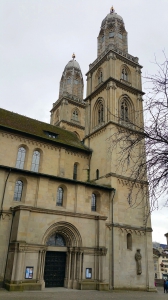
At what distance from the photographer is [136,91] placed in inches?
1233

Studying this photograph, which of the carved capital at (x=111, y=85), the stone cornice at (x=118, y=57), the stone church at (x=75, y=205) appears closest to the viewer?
the stone church at (x=75, y=205)

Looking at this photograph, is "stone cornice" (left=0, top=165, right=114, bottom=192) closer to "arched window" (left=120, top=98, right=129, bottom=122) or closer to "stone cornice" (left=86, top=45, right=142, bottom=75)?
"arched window" (left=120, top=98, right=129, bottom=122)

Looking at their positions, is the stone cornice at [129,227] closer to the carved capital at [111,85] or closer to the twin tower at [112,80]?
the twin tower at [112,80]

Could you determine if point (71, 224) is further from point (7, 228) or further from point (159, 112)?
point (159, 112)

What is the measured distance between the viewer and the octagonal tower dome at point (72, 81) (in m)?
47.3

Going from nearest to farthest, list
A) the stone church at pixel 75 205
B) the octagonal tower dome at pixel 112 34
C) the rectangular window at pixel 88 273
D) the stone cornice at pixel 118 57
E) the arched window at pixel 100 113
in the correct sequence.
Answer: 1. the stone church at pixel 75 205
2. the rectangular window at pixel 88 273
3. the arched window at pixel 100 113
4. the stone cornice at pixel 118 57
5. the octagonal tower dome at pixel 112 34

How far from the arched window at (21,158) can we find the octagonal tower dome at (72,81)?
996 inches

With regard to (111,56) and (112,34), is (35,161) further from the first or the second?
(112,34)

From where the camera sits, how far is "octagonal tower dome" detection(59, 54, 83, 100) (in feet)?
155

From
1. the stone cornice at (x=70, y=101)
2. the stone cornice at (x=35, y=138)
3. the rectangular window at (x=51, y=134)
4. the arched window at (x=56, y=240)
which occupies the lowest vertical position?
the arched window at (x=56, y=240)

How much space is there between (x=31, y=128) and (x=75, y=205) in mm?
10330

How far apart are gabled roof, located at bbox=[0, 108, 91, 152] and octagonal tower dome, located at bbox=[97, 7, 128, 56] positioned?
1489 centimetres

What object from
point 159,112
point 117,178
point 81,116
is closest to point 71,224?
point 117,178

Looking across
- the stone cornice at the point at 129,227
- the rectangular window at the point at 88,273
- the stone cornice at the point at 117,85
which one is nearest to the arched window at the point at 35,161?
the stone cornice at the point at 129,227
